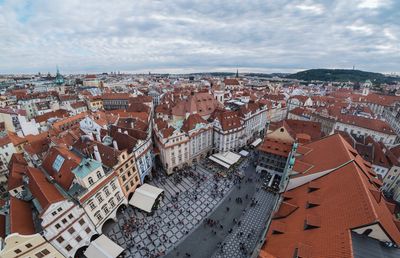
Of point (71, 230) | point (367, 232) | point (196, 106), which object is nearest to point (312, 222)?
point (367, 232)

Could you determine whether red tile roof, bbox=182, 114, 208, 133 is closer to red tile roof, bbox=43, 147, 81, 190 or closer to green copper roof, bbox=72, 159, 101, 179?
green copper roof, bbox=72, 159, 101, 179

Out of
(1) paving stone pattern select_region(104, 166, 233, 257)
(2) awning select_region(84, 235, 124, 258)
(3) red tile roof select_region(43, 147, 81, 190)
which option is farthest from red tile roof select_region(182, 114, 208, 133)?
(2) awning select_region(84, 235, 124, 258)

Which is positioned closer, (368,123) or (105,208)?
(105,208)

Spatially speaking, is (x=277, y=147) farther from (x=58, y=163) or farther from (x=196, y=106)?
(x=58, y=163)

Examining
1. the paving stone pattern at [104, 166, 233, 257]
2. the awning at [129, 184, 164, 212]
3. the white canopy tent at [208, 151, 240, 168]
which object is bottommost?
the paving stone pattern at [104, 166, 233, 257]

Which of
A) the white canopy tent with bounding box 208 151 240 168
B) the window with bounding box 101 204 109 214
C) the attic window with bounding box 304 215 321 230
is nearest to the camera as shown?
the attic window with bounding box 304 215 321 230

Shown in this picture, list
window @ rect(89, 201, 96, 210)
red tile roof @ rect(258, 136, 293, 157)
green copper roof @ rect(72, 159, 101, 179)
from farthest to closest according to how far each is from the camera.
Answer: red tile roof @ rect(258, 136, 293, 157) → window @ rect(89, 201, 96, 210) → green copper roof @ rect(72, 159, 101, 179)

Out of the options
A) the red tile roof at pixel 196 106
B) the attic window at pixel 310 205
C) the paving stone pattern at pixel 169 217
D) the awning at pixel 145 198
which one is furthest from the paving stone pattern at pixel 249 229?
the red tile roof at pixel 196 106
